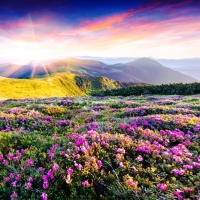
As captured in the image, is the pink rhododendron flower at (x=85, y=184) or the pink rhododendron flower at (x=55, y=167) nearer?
the pink rhododendron flower at (x=85, y=184)

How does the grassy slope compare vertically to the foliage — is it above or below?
below

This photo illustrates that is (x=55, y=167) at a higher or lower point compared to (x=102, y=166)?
higher

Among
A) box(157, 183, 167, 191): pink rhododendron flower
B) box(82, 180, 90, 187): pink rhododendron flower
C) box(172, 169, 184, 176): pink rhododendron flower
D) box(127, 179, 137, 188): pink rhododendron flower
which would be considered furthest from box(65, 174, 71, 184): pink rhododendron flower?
box(172, 169, 184, 176): pink rhododendron flower

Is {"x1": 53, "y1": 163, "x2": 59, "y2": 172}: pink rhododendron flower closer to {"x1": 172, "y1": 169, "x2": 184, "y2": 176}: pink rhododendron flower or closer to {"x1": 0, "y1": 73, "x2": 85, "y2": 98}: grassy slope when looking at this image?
{"x1": 172, "y1": 169, "x2": 184, "y2": 176}: pink rhododendron flower

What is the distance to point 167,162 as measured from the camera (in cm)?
571

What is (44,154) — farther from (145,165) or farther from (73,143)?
(145,165)

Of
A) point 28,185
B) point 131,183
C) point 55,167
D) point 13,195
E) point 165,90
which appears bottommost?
point 165,90

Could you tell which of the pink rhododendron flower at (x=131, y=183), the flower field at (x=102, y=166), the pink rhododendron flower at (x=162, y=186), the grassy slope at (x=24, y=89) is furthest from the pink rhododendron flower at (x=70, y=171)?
the grassy slope at (x=24, y=89)

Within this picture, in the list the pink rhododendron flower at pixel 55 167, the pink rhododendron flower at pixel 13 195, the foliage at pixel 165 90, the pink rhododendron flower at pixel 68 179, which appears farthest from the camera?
the foliage at pixel 165 90

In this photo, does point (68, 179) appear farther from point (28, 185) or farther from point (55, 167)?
point (28, 185)

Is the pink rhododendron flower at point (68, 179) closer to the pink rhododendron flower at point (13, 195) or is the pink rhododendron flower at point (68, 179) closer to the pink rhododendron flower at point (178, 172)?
the pink rhododendron flower at point (13, 195)

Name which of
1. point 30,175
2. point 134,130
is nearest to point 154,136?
point 134,130

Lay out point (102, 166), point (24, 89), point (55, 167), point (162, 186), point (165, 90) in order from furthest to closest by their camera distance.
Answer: point (24, 89) < point (165, 90) < point (102, 166) < point (55, 167) < point (162, 186)

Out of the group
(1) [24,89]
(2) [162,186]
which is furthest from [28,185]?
(1) [24,89]
